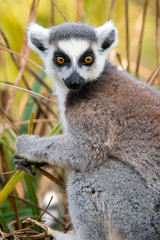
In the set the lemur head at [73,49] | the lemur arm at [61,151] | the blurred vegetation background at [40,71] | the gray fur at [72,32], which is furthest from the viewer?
the blurred vegetation background at [40,71]

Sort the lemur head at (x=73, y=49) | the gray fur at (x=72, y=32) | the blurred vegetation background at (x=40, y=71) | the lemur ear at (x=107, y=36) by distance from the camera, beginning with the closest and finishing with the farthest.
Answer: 1. the lemur head at (x=73, y=49)
2. the gray fur at (x=72, y=32)
3. the lemur ear at (x=107, y=36)
4. the blurred vegetation background at (x=40, y=71)

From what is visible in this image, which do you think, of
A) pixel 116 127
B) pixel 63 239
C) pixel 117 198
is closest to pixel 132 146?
pixel 116 127

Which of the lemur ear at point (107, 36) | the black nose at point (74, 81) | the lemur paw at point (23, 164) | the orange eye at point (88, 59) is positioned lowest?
the lemur paw at point (23, 164)

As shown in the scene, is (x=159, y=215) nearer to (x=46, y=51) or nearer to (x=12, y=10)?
(x=46, y=51)

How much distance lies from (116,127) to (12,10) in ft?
16.9

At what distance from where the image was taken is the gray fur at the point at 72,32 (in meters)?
4.17

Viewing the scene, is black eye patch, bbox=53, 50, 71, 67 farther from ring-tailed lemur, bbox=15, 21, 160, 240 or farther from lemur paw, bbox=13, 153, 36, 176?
lemur paw, bbox=13, 153, 36, 176

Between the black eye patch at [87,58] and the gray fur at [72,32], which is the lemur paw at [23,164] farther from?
the gray fur at [72,32]

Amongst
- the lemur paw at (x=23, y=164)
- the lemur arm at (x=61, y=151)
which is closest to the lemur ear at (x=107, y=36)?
the lemur arm at (x=61, y=151)

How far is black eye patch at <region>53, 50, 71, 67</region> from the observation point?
163 inches

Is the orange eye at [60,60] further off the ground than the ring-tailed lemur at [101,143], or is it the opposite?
the orange eye at [60,60]

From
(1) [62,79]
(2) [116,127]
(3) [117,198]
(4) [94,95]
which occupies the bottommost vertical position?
(3) [117,198]

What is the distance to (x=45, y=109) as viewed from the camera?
5.84 metres

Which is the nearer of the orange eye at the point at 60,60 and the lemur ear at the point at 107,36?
the orange eye at the point at 60,60
